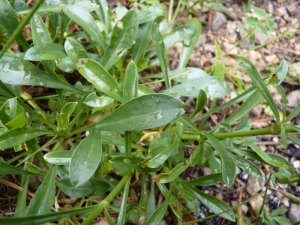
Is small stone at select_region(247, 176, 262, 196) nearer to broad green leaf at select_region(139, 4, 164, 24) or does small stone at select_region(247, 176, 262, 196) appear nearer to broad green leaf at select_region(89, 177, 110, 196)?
broad green leaf at select_region(89, 177, 110, 196)

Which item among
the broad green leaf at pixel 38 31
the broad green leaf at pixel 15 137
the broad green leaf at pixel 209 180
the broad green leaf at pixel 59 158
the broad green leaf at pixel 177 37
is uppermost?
the broad green leaf at pixel 38 31

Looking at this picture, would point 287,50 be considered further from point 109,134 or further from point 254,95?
point 109,134

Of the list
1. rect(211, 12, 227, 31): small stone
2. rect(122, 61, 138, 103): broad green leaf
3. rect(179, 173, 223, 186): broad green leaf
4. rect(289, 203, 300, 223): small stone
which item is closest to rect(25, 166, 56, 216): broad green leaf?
rect(122, 61, 138, 103): broad green leaf

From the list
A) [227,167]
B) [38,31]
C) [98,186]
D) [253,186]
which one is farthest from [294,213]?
[38,31]

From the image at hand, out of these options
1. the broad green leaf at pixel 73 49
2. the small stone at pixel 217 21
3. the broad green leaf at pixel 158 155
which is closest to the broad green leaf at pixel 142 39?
the broad green leaf at pixel 73 49

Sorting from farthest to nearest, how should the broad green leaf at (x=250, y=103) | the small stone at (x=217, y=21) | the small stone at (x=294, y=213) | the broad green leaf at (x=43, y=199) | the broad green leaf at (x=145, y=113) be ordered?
the small stone at (x=217, y=21) → the small stone at (x=294, y=213) → the broad green leaf at (x=250, y=103) → the broad green leaf at (x=43, y=199) → the broad green leaf at (x=145, y=113)

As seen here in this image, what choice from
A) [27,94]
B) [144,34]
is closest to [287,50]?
[144,34]

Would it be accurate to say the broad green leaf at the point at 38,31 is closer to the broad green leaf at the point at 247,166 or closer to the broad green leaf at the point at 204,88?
the broad green leaf at the point at 204,88

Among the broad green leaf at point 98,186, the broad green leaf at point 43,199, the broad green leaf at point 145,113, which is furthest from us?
the broad green leaf at point 98,186
